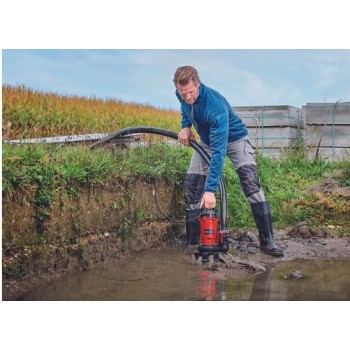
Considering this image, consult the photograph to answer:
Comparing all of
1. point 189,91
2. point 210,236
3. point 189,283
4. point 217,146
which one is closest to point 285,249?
point 210,236

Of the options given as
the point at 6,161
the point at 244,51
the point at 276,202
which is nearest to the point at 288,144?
the point at 276,202

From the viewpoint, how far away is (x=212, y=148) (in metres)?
4.20

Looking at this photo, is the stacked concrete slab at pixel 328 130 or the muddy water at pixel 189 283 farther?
the stacked concrete slab at pixel 328 130

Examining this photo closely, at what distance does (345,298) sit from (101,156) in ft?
6.73

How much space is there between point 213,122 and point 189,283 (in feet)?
3.81

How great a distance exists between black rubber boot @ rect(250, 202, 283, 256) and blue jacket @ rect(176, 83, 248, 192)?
661 millimetres

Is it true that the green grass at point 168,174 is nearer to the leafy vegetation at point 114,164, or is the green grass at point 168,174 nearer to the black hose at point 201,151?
the leafy vegetation at point 114,164

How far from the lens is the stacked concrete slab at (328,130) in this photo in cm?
776

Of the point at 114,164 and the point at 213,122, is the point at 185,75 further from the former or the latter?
the point at 114,164

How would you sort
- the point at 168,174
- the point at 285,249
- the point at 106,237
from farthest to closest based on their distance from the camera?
the point at 168,174
the point at 285,249
the point at 106,237

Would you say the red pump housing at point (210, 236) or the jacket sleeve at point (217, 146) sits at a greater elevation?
the jacket sleeve at point (217, 146)

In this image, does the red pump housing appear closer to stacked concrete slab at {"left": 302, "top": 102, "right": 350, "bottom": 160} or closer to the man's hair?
the man's hair

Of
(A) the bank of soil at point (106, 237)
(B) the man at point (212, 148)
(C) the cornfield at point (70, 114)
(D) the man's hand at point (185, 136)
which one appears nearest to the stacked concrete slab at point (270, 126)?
(C) the cornfield at point (70, 114)
